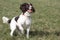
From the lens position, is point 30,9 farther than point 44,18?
No

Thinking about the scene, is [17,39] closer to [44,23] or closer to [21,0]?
[44,23]

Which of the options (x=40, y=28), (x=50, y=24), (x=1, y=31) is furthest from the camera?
(x=50, y=24)

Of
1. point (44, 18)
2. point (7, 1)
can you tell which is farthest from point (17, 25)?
point (7, 1)

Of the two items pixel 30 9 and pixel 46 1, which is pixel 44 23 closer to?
pixel 30 9

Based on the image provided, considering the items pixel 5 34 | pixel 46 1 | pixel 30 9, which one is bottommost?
pixel 46 1

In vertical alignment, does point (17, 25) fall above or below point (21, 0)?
above

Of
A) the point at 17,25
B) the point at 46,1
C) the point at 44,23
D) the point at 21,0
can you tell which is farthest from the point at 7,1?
the point at 17,25

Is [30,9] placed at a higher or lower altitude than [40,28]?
higher

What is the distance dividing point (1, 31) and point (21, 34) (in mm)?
881

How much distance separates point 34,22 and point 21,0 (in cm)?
648

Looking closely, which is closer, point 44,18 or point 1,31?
point 1,31

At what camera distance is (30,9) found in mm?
6445

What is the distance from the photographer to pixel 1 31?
24.7 feet

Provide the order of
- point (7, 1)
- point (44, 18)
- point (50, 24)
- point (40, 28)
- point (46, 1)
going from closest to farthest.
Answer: point (40, 28)
point (50, 24)
point (44, 18)
point (7, 1)
point (46, 1)
